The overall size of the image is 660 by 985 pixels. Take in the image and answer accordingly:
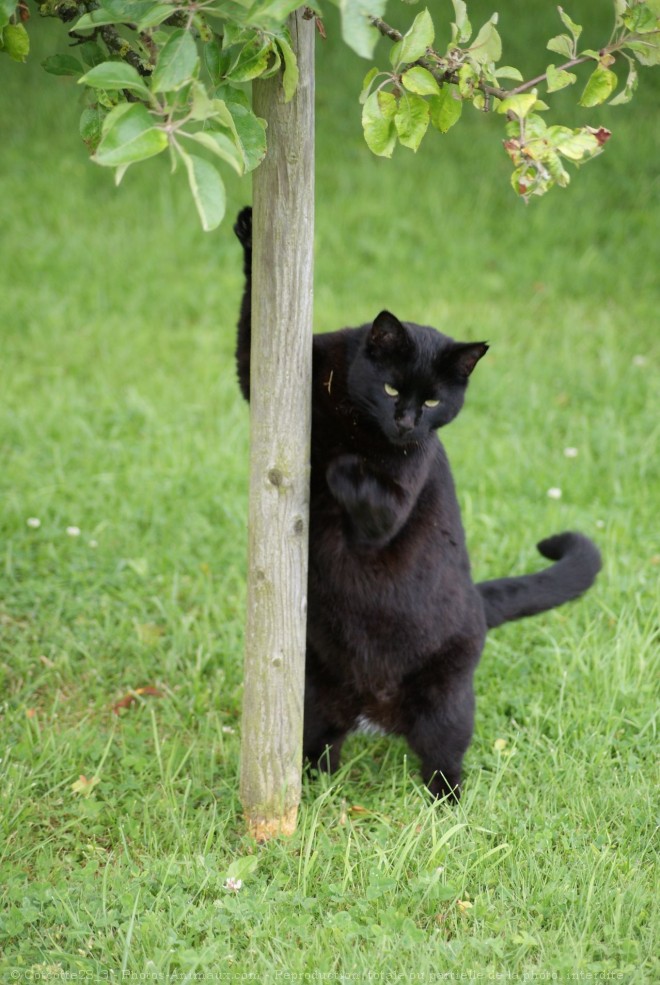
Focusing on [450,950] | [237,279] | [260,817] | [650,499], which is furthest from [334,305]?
[450,950]

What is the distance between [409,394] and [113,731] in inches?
50.1

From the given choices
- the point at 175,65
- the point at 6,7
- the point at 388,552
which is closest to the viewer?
the point at 175,65

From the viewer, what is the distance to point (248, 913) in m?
2.13

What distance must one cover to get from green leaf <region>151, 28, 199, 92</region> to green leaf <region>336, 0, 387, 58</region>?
257mm

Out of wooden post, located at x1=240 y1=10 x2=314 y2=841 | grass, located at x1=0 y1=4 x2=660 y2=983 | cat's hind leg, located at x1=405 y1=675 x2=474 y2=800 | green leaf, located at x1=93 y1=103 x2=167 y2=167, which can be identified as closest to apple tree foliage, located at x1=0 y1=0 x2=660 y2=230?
green leaf, located at x1=93 y1=103 x2=167 y2=167

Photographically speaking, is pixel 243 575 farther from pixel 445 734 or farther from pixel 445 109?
pixel 445 109

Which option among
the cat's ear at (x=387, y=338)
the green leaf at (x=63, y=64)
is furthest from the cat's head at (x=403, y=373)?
the green leaf at (x=63, y=64)

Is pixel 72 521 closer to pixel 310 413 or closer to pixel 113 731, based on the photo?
pixel 113 731

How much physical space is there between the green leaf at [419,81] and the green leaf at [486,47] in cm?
11

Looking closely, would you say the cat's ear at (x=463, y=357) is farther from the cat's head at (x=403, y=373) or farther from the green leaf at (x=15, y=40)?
the green leaf at (x=15, y=40)

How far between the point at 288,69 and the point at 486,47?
0.36m

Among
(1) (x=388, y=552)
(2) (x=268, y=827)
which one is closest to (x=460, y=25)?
(1) (x=388, y=552)

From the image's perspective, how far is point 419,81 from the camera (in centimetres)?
177

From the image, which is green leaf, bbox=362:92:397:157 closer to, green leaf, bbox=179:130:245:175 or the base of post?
green leaf, bbox=179:130:245:175
